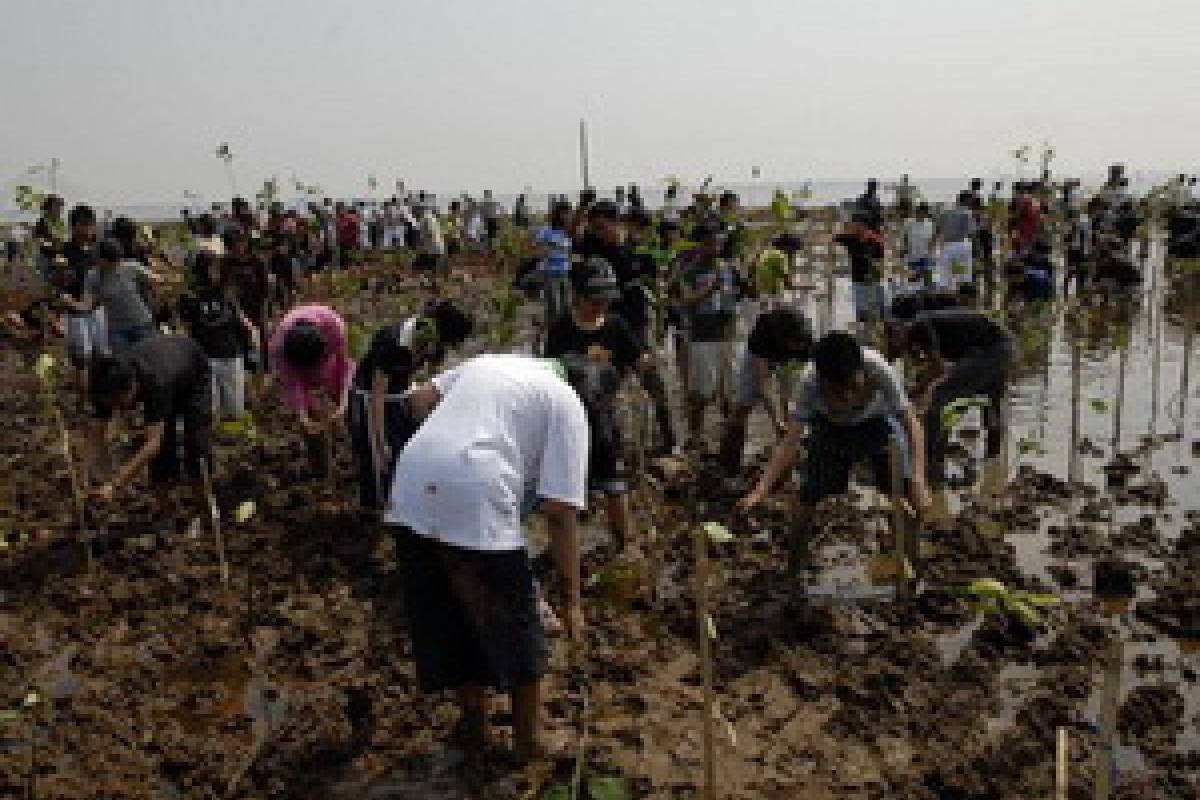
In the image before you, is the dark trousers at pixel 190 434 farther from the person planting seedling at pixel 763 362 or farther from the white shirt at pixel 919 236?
the white shirt at pixel 919 236

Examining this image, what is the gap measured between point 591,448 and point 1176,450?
196 inches

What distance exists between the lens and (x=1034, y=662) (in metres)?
4.45

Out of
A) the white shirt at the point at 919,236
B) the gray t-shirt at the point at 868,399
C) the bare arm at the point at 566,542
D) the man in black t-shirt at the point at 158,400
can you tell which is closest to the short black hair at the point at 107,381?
the man in black t-shirt at the point at 158,400

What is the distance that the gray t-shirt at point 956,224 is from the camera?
33.5 feet

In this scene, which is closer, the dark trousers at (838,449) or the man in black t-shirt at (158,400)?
the dark trousers at (838,449)

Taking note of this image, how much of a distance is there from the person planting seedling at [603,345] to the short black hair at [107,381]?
6.81 ft

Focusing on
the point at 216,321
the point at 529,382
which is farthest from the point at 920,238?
the point at 529,382

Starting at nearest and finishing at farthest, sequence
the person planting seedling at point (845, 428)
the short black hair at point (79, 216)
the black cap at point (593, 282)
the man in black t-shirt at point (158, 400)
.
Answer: the person planting seedling at point (845, 428), the black cap at point (593, 282), the man in black t-shirt at point (158, 400), the short black hair at point (79, 216)

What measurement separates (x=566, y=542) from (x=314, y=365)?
3.29 meters

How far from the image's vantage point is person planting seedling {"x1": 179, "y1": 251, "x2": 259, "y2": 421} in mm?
7039

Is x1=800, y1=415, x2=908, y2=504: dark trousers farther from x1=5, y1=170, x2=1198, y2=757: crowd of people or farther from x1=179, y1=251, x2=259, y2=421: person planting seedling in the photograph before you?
x1=179, y1=251, x2=259, y2=421: person planting seedling

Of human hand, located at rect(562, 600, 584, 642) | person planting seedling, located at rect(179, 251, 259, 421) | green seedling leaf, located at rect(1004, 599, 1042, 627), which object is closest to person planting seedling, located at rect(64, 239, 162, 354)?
person planting seedling, located at rect(179, 251, 259, 421)

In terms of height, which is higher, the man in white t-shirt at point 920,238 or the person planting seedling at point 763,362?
the man in white t-shirt at point 920,238

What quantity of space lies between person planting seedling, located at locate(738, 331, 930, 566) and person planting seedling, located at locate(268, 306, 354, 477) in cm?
275
